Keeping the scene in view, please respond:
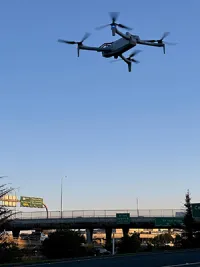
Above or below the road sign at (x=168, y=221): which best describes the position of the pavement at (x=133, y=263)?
below

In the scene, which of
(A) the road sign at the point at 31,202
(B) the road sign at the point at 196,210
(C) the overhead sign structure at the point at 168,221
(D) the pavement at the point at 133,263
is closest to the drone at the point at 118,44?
(D) the pavement at the point at 133,263

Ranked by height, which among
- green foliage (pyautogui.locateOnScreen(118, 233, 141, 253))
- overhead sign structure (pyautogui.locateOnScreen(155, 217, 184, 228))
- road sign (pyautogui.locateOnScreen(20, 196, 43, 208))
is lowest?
green foliage (pyautogui.locateOnScreen(118, 233, 141, 253))

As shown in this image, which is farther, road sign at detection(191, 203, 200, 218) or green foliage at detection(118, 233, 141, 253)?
road sign at detection(191, 203, 200, 218)

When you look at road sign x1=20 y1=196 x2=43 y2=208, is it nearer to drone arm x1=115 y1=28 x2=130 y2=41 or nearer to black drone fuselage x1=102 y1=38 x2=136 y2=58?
black drone fuselage x1=102 y1=38 x2=136 y2=58

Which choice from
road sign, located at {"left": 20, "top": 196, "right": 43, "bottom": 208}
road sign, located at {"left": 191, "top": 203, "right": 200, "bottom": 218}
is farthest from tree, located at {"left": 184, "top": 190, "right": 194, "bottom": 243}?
road sign, located at {"left": 20, "top": 196, "right": 43, "bottom": 208}

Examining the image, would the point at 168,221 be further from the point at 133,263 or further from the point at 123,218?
the point at 133,263

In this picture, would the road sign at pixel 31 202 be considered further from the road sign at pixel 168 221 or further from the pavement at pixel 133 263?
the pavement at pixel 133 263

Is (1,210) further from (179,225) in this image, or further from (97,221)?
(97,221)

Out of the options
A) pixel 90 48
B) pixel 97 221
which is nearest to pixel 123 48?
pixel 90 48

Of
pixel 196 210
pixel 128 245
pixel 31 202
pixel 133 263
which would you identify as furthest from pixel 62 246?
pixel 31 202
